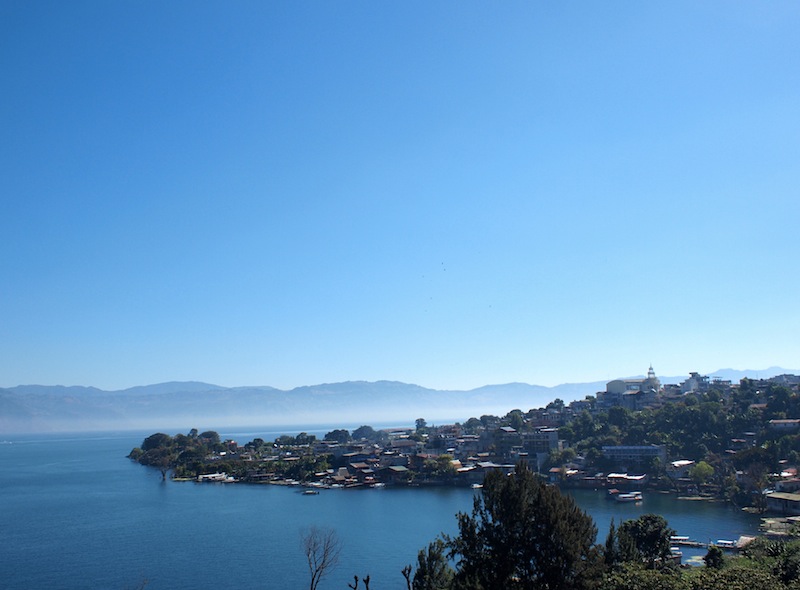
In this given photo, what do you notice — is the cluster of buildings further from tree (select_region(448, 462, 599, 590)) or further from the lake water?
tree (select_region(448, 462, 599, 590))

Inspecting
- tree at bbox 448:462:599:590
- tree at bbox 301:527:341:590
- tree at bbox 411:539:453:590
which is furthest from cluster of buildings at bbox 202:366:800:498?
tree at bbox 448:462:599:590

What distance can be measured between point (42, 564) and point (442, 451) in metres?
33.7

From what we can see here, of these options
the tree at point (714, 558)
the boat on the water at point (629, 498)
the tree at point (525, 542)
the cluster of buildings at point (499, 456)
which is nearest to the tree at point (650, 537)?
the tree at point (714, 558)

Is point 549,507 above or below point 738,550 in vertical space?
above

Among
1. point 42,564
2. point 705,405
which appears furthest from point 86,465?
point 705,405

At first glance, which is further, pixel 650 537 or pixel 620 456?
pixel 620 456

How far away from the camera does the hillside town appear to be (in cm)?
3183

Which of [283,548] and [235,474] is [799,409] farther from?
[235,474]

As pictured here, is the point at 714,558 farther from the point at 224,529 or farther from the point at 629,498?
the point at 224,529

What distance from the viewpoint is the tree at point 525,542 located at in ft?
35.7

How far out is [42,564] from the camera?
20.3m

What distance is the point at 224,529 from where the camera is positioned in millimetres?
25422

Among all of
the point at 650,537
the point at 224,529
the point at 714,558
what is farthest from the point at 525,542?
the point at 224,529

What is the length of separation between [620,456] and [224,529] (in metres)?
25.0
